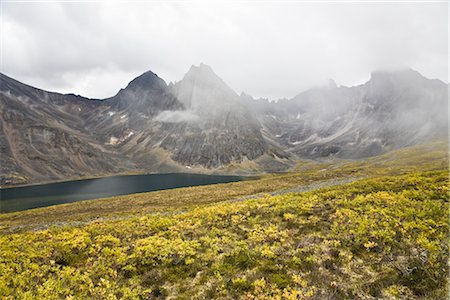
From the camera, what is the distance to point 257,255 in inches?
609

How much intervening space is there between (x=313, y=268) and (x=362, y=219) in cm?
693

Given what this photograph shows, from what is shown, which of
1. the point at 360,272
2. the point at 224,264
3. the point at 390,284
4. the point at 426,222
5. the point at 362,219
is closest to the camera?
the point at 390,284

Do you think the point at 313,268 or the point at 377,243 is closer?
the point at 313,268

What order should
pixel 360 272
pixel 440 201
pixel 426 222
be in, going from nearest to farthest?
pixel 360 272 → pixel 426 222 → pixel 440 201

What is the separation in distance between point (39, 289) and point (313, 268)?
13.2 metres

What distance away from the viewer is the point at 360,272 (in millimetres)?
13086

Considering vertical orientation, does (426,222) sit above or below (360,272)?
above

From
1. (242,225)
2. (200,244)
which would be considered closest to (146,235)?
(200,244)

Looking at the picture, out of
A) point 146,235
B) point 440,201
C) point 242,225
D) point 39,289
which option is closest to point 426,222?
point 440,201

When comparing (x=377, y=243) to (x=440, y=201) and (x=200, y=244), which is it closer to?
(x=440, y=201)

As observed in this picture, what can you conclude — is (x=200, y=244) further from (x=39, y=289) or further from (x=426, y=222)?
(x=426, y=222)

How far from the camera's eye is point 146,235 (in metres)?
19.9

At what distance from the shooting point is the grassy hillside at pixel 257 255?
12164mm

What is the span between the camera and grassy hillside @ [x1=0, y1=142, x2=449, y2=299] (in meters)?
12.2
